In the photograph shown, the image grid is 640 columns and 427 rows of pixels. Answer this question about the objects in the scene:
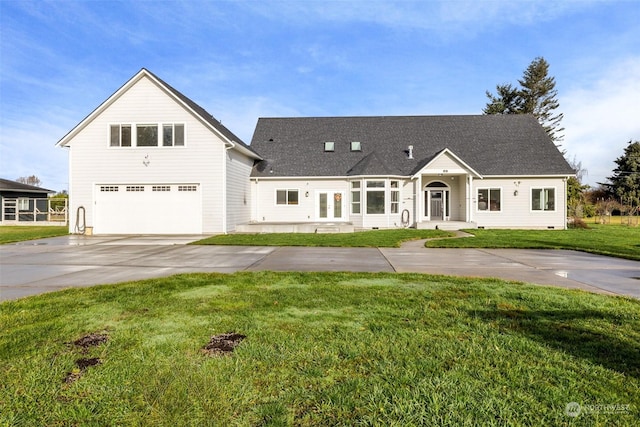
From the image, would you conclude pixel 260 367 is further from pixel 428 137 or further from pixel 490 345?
pixel 428 137

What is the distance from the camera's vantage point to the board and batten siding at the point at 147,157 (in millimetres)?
17906

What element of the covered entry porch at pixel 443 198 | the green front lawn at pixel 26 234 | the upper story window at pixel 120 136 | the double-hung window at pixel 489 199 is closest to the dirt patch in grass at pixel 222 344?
the green front lawn at pixel 26 234

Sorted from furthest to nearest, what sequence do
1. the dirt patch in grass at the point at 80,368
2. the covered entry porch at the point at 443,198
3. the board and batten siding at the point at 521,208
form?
the covered entry porch at the point at 443,198, the board and batten siding at the point at 521,208, the dirt patch in grass at the point at 80,368

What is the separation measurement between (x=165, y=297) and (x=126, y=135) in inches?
613

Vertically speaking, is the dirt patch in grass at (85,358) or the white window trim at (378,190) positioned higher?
the white window trim at (378,190)

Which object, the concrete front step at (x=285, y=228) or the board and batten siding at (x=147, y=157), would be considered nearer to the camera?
the board and batten siding at (x=147, y=157)

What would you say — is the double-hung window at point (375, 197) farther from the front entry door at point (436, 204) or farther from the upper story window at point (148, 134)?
the upper story window at point (148, 134)

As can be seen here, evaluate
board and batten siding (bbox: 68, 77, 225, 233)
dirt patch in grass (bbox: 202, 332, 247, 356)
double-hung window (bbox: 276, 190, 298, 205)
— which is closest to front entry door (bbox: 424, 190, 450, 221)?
double-hung window (bbox: 276, 190, 298, 205)

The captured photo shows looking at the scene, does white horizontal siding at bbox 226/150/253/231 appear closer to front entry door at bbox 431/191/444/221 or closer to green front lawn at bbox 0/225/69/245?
green front lawn at bbox 0/225/69/245

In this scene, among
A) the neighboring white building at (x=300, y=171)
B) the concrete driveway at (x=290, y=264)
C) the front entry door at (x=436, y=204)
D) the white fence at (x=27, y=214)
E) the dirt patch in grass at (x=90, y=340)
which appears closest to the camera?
the dirt patch in grass at (x=90, y=340)

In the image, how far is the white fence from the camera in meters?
29.0

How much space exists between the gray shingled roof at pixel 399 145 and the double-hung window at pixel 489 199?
1115mm

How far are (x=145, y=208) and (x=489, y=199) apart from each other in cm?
1977

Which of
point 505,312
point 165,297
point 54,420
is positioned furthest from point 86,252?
point 505,312
